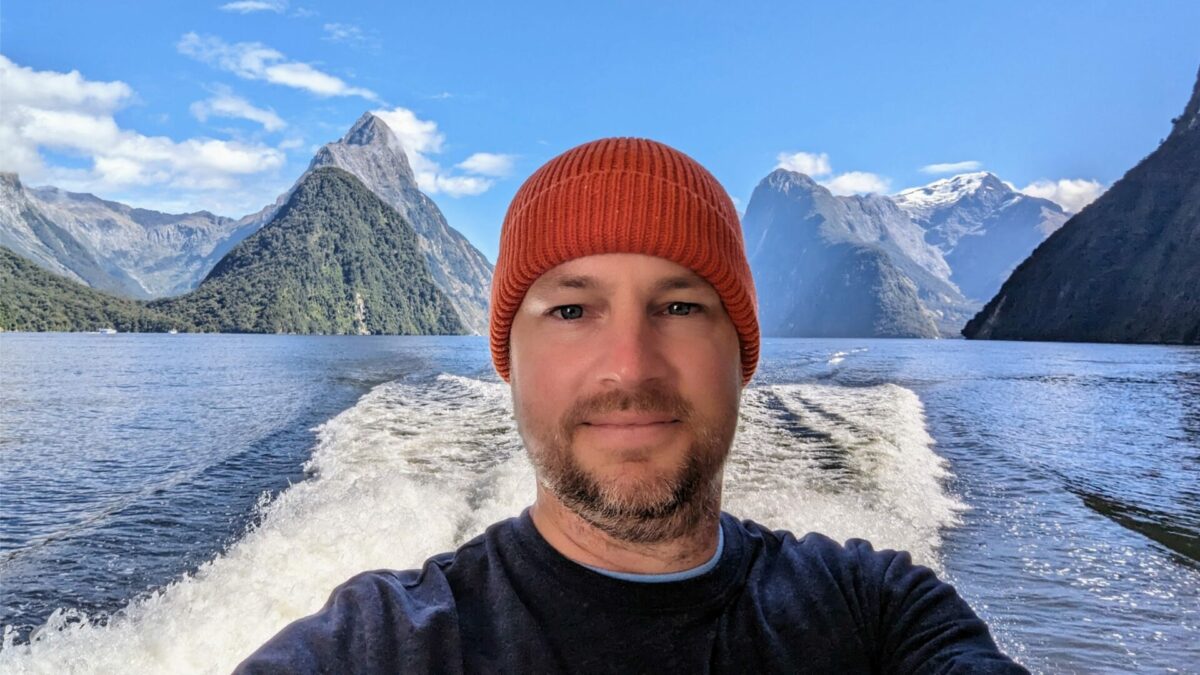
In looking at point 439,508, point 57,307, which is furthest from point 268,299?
point 439,508

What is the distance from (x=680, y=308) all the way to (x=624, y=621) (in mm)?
856

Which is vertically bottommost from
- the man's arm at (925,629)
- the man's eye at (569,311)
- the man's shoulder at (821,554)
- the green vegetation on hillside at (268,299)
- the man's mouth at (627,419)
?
the man's arm at (925,629)

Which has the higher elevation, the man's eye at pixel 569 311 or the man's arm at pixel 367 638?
the man's eye at pixel 569 311

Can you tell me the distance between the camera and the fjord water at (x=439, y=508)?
5.24 meters

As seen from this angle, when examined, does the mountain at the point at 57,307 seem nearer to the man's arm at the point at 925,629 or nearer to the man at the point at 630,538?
the man at the point at 630,538

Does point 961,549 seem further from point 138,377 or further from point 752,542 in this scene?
point 138,377

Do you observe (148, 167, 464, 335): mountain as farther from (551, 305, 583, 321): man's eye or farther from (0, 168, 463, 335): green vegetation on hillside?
(551, 305, 583, 321): man's eye

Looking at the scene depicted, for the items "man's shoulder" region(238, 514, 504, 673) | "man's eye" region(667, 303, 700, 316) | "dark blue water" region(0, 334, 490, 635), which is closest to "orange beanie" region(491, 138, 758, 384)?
"man's eye" region(667, 303, 700, 316)

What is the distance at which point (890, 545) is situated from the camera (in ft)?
22.8

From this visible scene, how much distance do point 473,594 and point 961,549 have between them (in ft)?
23.3

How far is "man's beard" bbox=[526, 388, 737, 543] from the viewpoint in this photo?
1762mm

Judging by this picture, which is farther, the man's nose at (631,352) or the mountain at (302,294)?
the mountain at (302,294)

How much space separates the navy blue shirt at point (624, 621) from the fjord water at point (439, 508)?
365cm

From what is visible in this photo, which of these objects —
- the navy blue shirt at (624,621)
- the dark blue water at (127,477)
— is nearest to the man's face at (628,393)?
the navy blue shirt at (624,621)
